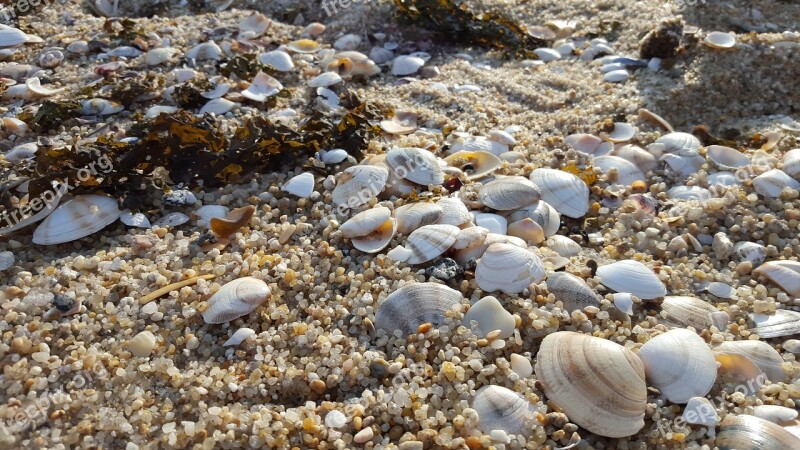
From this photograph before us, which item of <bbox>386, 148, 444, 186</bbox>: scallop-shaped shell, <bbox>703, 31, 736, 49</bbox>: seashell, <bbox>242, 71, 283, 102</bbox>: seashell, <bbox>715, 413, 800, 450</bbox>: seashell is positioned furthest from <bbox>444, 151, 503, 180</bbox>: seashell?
<bbox>703, 31, 736, 49</bbox>: seashell

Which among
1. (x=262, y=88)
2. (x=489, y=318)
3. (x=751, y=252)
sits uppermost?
(x=751, y=252)

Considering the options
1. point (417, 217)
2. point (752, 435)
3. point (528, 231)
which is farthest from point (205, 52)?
point (752, 435)

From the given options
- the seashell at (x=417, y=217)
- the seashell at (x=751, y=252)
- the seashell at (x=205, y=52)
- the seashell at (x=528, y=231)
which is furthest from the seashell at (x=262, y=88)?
the seashell at (x=751, y=252)

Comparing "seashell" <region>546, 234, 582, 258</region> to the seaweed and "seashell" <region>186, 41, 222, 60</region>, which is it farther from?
"seashell" <region>186, 41, 222, 60</region>

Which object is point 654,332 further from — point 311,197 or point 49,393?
point 49,393

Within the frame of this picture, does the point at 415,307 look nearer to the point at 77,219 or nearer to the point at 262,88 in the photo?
the point at 77,219

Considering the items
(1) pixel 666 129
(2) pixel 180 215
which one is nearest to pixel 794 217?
(1) pixel 666 129

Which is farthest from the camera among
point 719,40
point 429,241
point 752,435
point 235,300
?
point 719,40
